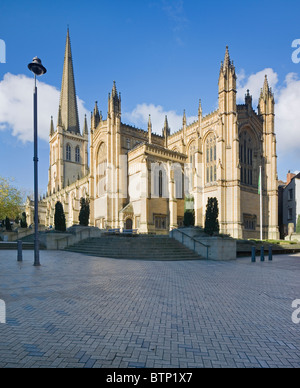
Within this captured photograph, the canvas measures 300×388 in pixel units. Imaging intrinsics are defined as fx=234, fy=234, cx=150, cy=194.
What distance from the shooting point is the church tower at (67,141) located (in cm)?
6850

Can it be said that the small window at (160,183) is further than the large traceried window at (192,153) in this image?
No

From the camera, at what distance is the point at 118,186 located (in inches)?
1421

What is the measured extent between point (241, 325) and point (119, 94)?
A: 39990mm

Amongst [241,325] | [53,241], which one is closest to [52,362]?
[241,325]

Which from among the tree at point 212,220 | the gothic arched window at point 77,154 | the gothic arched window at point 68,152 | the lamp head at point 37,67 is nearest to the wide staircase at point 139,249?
the tree at point 212,220

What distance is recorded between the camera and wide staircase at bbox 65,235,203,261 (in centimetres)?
1559

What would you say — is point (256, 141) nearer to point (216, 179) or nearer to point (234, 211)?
point (216, 179)

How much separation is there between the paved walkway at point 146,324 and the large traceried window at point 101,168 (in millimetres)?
33295

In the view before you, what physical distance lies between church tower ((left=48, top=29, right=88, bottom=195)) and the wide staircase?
53.5 metres

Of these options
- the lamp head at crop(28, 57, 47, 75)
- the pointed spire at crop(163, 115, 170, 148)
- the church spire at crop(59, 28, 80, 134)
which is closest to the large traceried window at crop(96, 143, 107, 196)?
the pointed spire at crop(163, 115, 170, 148)

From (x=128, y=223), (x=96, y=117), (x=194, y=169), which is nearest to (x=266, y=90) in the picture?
(x=194, y=169)

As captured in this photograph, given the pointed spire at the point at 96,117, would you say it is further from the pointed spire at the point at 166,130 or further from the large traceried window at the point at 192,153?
the large traceried window at the point at 192,153

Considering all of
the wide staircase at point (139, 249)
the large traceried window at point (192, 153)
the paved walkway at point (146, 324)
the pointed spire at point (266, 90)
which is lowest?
the wide staircase at point (139, 249)

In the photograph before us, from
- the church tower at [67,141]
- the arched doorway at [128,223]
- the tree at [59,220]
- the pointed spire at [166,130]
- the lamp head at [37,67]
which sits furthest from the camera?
the church tower at [67,141]
